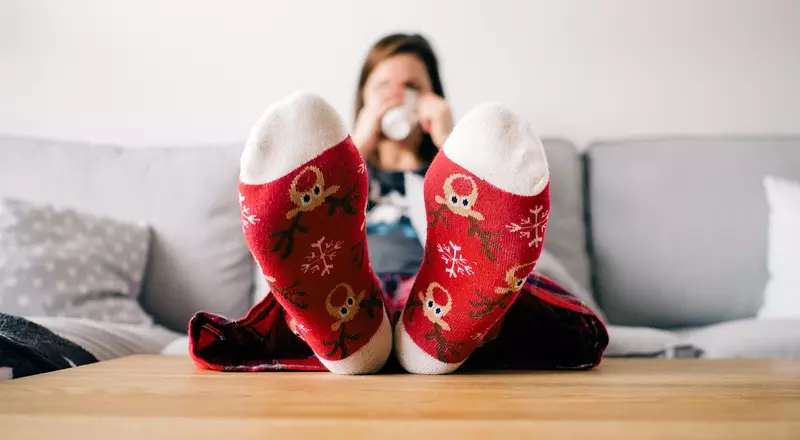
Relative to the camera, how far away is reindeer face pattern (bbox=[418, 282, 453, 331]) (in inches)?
20.8

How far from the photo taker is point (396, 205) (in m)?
1.05

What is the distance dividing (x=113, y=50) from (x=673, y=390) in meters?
1.50

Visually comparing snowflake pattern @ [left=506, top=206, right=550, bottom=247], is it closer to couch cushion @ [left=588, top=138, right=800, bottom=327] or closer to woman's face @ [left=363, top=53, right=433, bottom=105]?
woman's face @ [left=363, top=53, right=433, bottom=105]

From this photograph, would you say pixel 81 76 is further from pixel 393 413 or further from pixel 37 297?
pixel 393 413

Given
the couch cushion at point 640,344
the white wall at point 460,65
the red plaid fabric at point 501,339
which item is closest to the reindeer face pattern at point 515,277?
the red plaid fabric at point 501,339

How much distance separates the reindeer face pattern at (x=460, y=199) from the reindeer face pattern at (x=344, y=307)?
0.36 feet

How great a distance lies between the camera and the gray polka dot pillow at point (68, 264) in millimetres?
916

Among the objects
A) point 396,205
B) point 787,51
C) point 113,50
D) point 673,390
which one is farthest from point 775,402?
point 113,50

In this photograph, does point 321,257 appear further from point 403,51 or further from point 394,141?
point 403,51

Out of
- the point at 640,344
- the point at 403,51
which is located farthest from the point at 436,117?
the point at 640,344

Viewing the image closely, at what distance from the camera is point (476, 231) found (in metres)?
0.50

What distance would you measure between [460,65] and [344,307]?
1.07 m

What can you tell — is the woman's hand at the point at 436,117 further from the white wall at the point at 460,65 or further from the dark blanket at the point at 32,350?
the dark blanket at the point at 32,350

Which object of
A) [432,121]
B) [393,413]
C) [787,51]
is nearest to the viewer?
[393,413]
